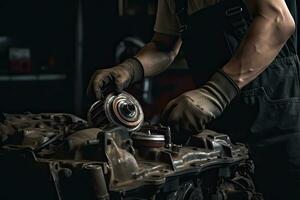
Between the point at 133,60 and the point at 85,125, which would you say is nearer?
the point at 85,125

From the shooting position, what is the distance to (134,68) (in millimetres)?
1651

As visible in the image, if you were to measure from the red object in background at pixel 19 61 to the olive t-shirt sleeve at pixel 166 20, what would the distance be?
125 cm

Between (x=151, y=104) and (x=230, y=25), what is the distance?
5.67 ft

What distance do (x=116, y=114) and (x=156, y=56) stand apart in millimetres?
476

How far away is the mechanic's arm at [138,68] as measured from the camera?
1560 mm

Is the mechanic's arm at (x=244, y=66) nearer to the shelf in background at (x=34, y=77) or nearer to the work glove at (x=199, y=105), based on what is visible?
the work glove at (x=199, y=105)

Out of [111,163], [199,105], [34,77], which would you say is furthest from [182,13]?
[34,77]

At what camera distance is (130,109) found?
1.33m

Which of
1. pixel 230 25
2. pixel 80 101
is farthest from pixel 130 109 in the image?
pixel 80 101

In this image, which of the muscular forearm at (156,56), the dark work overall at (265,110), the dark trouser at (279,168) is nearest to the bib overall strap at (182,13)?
the dark work overall at (265,110)

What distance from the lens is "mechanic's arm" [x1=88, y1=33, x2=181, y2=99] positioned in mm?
1560

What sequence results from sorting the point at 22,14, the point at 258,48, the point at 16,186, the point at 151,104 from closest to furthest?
1. the point at 16,186
2. the point at 258,48
3. the point at 22,14
4. the point at 151,104

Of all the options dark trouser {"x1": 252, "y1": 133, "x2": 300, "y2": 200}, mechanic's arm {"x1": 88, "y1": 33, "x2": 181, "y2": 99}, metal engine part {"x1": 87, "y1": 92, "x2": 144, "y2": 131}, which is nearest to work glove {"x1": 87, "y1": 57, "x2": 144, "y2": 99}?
mechanic's arm {"x1": 88, "y1": 33, "x2": 181, "y2": 99}

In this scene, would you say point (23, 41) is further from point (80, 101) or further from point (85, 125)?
point (85, 125)
